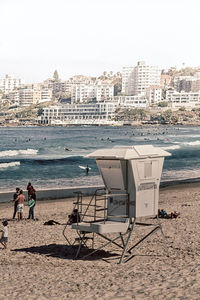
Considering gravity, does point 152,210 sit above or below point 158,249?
above

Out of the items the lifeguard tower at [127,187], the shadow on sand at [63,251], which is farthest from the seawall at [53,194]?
the lifeguard tower at [127,187]

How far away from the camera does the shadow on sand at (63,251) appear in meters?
12.3

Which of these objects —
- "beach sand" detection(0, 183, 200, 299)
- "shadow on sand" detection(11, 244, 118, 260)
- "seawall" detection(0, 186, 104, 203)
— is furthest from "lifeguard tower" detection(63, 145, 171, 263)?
"seawall" detection(0, 186, 104, 203)

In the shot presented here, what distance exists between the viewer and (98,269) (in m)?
10.8

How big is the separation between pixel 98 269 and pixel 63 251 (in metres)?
2.13

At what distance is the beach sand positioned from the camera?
887 centimetres

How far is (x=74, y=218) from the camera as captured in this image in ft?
42.2

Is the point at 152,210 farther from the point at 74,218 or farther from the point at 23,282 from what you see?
the point at 23,282

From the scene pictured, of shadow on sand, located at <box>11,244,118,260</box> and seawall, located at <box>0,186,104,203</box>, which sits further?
seawall, located at <box>0,186,104,203</box>

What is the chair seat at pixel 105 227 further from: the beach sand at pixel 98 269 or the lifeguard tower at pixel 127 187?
the beach sand at pixel 98 269

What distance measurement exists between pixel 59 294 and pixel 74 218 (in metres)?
3.99

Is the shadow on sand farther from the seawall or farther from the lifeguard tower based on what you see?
the seawall

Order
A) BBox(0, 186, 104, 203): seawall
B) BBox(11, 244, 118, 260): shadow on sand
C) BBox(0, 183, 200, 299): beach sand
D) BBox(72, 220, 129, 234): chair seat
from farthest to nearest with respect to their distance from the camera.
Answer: BBox(0, 186, 104, 203): seawall → BBox(11, 244, 118, 260): shadow on sand → BBox(72, 220, 129, 234): chair seat → BBox(0, 183, 200, 299): beach sand

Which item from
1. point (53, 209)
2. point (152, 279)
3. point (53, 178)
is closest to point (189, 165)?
point (53, 178)
